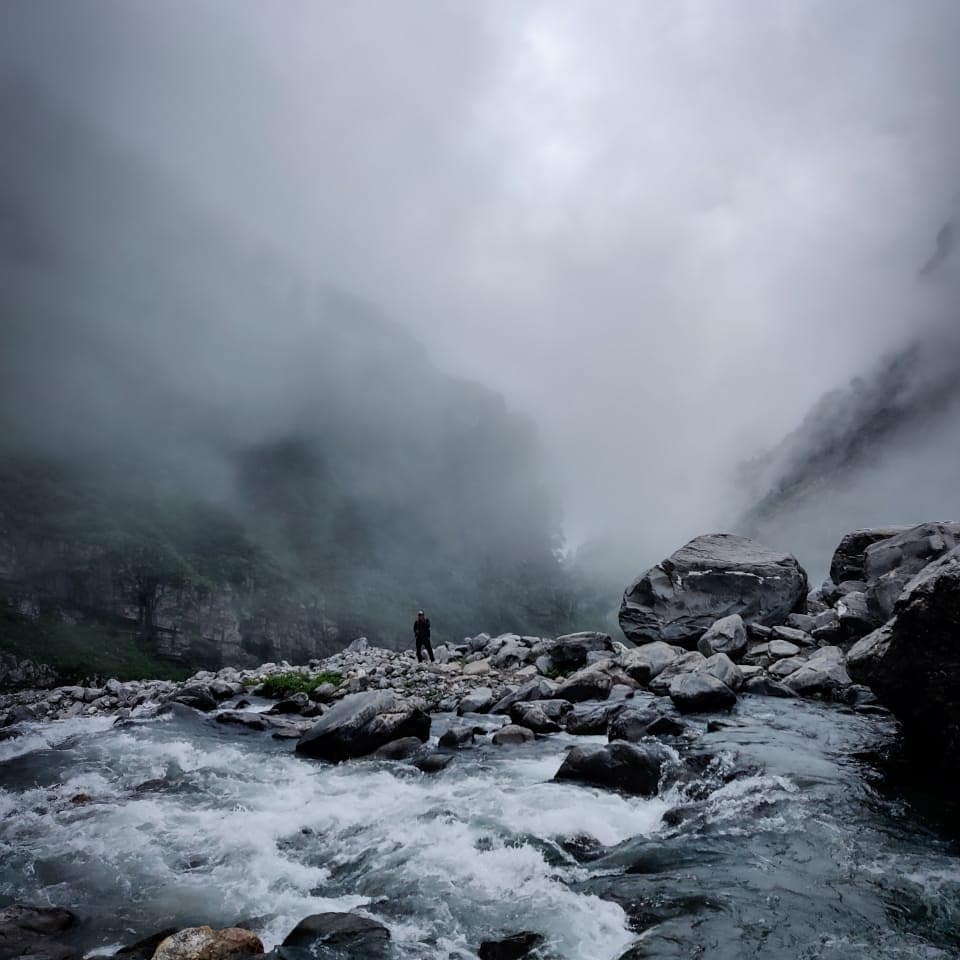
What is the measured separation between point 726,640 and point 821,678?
4737 mm

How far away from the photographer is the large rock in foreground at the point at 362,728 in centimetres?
1500

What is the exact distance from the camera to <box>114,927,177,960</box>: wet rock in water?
634 centimetres

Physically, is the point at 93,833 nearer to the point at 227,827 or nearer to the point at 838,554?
the point at 227,827

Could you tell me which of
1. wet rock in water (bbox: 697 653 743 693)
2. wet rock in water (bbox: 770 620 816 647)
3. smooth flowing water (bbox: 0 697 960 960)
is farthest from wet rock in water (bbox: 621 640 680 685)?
smooth flowing water (bbox: 0 697 960 960)

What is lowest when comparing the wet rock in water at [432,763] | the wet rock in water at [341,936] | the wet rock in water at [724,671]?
the wet rock in water at [341,936]

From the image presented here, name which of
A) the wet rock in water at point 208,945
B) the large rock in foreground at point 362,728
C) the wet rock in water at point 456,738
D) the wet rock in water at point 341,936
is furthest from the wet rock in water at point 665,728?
the wet rock in water at point 208,945

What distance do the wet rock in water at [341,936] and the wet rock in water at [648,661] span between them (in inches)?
657

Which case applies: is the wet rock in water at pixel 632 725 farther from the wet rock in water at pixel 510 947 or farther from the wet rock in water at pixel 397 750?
the wet rock in water at pixel 510 947

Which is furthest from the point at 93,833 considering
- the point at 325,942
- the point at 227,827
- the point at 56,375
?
the point at 56,375

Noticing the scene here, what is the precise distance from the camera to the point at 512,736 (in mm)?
15695

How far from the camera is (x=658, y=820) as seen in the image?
31.1ft

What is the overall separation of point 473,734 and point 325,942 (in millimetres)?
10170

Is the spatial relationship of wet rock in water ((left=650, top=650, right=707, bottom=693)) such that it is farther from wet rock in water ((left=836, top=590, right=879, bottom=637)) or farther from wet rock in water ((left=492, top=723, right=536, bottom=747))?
wet rock in water ((left=492, top=723, right=536, bottom=747))

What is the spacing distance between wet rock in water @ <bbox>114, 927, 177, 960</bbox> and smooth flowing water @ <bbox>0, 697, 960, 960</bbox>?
0.41 m
